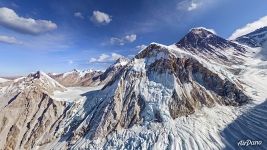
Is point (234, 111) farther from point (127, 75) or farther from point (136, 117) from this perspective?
point (127, 75)

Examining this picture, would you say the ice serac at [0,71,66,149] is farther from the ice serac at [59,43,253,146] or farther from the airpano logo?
the airpano logo

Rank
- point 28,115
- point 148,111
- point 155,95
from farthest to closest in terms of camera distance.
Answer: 1. point 28,115
2. point 155,95
3. point 148,111

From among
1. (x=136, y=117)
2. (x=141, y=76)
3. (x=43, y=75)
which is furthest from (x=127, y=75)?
(x=43, y=75)

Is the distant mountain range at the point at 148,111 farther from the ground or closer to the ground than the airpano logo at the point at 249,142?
farther from the ground

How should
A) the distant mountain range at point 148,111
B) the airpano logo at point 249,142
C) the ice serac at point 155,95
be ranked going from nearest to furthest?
the airpano logo at point 249,142
the distant mountain range at point 148,111
the ice serac at point 155,95

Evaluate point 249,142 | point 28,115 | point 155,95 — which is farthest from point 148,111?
point 28,115

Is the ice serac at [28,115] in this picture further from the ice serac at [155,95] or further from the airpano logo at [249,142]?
the airpano logo at [249,142]

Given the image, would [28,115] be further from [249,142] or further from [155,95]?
[249,142]

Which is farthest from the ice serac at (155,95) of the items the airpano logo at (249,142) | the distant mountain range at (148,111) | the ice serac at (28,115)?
the airpano logo at (249,142)
